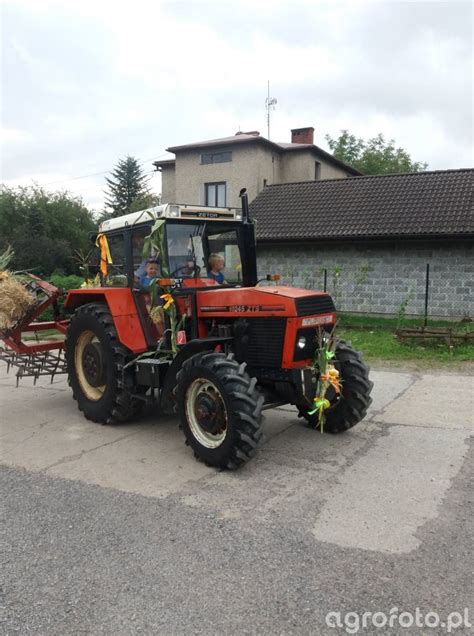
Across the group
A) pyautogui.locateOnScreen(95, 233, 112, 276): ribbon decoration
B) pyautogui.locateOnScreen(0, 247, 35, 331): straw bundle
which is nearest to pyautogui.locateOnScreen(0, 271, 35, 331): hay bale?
pyautogui.locateOnScreen(0, 247, 35, 331): straw bundle

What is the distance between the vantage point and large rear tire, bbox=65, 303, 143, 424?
5.97m

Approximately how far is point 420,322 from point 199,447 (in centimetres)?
1088

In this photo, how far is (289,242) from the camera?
56.9 ft

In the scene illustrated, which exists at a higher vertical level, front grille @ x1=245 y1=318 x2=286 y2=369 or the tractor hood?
the tractor hood

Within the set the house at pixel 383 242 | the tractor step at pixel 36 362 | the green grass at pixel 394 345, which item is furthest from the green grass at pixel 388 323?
the tractor step at pixel 36 362

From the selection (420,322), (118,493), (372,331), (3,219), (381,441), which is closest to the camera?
(118,493)

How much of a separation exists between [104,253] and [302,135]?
990 inches

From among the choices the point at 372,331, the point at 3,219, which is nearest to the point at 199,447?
the point at 372,331

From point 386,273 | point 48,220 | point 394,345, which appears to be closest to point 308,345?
point 394,345

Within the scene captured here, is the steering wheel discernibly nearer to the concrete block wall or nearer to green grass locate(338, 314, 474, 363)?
green grass locate(338, 314, 474, 363)

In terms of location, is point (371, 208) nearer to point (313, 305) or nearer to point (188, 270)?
point (188, 270)

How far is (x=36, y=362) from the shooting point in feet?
23.7

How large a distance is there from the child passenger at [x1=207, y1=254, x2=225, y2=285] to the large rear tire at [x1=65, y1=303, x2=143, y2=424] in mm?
1245

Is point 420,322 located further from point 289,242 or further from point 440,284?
point 289,242
